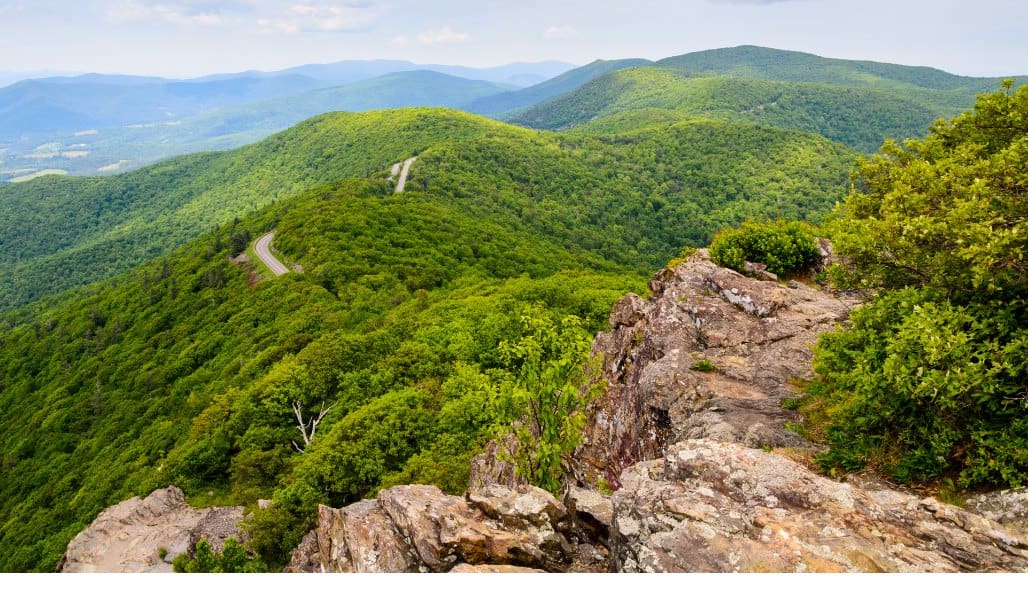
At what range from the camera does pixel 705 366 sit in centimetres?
1588

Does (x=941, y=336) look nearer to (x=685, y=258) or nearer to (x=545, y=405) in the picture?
(x=545, y=405)

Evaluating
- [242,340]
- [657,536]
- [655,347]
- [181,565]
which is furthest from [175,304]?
[657,536]

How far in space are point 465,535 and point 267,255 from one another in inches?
3768

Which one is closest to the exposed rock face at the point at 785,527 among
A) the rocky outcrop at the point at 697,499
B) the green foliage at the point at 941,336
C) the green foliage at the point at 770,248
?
the rocky outcrop at the point at 697,499

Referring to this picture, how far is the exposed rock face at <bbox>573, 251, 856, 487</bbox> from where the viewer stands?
45.5 ft

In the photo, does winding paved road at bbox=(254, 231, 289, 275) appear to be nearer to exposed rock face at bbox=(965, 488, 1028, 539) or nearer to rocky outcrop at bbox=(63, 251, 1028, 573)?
rocky outcrop at bbox=(63, 251, 1028, 573)

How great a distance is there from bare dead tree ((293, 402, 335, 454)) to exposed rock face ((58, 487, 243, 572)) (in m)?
6.70

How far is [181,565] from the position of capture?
24938 millimetres

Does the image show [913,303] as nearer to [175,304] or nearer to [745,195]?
[175,304]

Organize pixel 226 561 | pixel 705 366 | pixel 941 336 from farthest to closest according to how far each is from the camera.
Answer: pixel 226 561 → pixel 705 366 → pixel 941 336

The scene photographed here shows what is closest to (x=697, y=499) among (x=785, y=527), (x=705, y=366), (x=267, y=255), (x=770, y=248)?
(x=785, y=527)

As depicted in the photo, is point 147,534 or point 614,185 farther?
point 614,185

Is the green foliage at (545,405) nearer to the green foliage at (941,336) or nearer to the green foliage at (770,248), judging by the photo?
the green foliage at (941,336)

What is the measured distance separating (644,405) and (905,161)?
11948 mm
